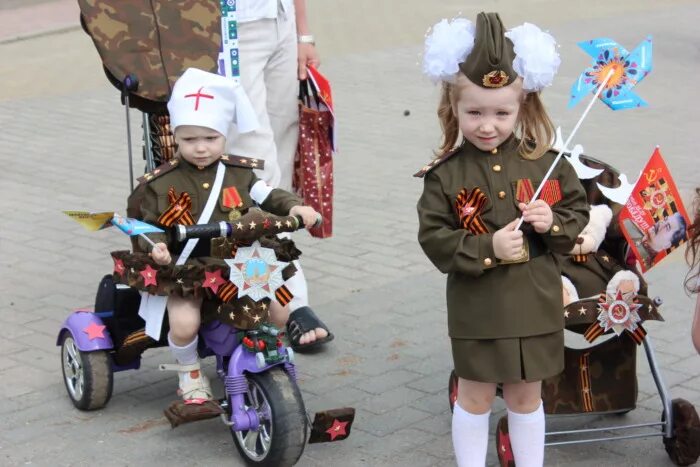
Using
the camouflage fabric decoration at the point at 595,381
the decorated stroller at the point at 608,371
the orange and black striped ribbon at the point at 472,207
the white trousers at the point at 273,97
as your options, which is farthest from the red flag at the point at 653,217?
the white trousers at the point at 273,97

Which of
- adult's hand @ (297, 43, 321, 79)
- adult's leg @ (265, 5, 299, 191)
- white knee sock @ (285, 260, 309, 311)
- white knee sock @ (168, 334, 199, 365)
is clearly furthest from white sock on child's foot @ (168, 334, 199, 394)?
adult's hand @ (297, 43, 321, 79)

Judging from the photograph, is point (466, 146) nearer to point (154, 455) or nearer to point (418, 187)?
point (154, 455)

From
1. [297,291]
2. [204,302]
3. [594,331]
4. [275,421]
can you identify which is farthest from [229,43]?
[594,331]

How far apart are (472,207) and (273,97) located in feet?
6.71

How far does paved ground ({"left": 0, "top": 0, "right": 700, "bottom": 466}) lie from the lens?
459 centimetres

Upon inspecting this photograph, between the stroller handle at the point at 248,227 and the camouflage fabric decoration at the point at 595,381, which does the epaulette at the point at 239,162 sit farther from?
the camouflage fabric decoration at the point at 595,381

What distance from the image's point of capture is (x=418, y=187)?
8172mm

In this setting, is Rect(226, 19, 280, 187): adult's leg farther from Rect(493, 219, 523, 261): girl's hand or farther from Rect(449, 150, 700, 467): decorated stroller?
Rect(493, 219, 523, 261): girl's hand

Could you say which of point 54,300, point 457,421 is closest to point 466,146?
point 457,421

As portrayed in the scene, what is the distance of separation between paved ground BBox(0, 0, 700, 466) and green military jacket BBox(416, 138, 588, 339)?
880 millimetres

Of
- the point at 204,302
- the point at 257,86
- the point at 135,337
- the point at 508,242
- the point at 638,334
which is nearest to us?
the point at 508,242

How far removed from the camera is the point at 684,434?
422 cm

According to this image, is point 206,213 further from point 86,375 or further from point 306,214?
point 86,375

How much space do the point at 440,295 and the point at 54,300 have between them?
6.36 ft
